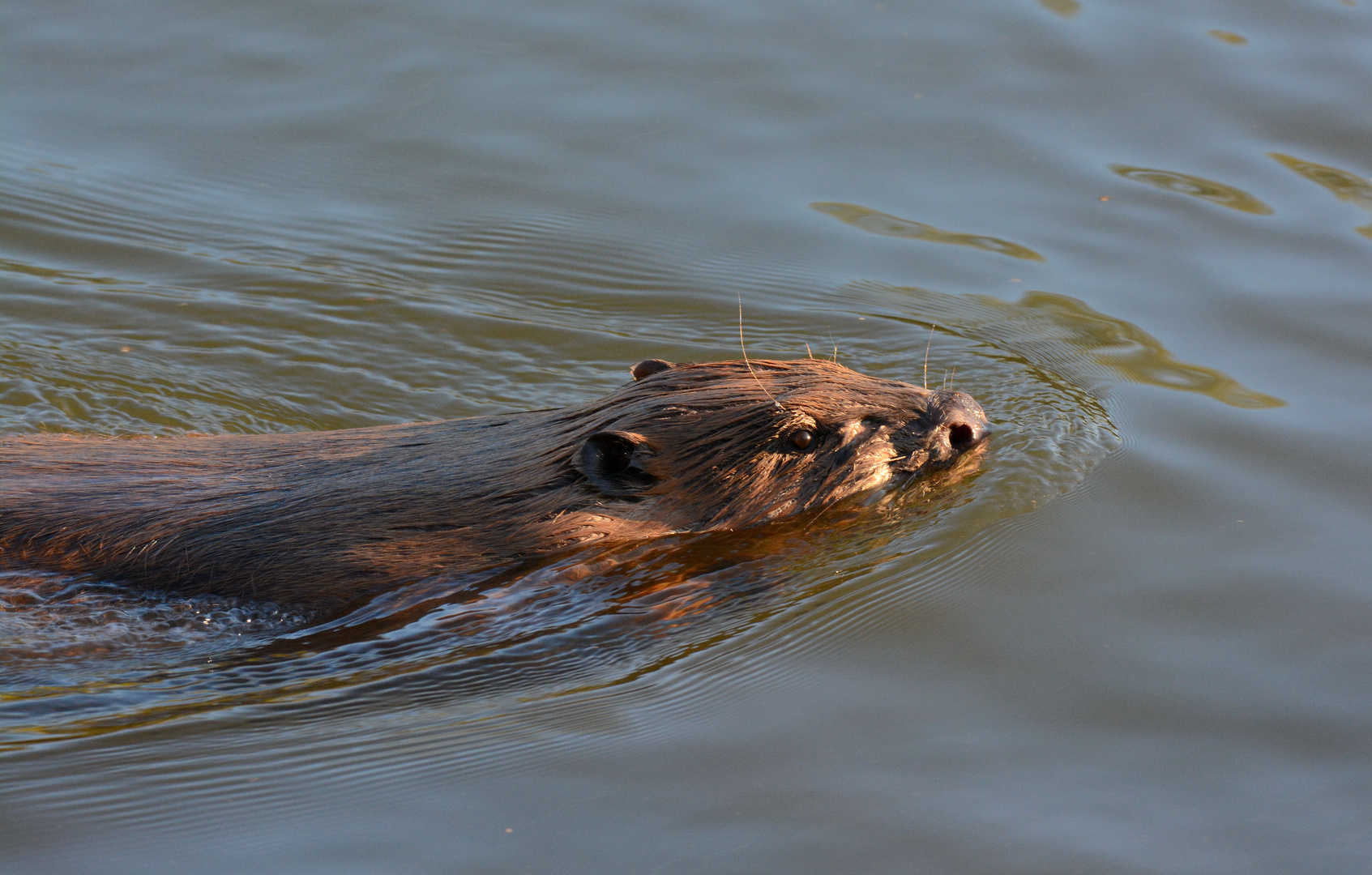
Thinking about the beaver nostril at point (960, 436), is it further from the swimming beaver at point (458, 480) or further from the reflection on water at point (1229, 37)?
the reflection on water at point (1229, 37)

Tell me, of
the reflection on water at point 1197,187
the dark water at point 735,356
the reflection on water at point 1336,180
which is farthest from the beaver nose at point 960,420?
the reflection on water at point 1336,180

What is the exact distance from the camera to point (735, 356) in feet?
25.1

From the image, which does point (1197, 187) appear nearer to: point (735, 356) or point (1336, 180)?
point (1336, 180)

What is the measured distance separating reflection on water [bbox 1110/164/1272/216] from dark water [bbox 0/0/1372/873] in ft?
0.13

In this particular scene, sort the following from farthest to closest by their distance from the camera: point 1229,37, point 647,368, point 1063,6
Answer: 1. point 1063,6
2. point 1229,37
3. point 647,368

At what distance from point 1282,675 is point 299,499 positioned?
3.25m

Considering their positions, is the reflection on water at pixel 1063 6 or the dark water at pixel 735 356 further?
the reflection on water at pixel 1063 6

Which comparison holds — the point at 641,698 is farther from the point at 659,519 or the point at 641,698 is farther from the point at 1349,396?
the point at 1349,396

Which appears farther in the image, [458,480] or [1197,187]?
A: [1197,187]

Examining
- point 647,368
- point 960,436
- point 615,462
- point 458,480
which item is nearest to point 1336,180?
point 960,436

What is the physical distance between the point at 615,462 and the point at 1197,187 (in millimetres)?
5158

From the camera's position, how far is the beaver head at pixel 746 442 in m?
5.41

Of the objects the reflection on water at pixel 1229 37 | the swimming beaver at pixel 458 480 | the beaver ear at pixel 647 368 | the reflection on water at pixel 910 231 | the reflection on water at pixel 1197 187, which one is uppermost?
the reflection on water at pixel 1229 37

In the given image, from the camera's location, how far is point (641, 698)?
470 cm
